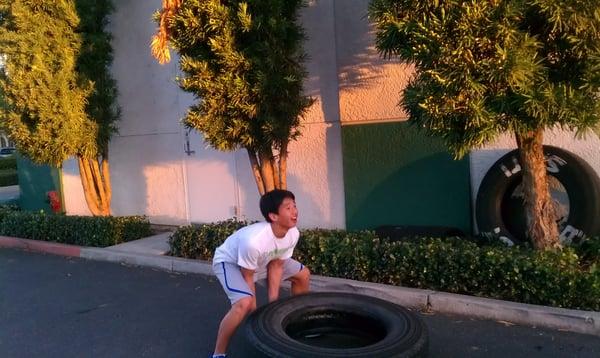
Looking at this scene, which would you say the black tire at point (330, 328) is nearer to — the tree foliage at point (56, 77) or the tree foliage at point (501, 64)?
→ the tree foliage at point (501, 64)

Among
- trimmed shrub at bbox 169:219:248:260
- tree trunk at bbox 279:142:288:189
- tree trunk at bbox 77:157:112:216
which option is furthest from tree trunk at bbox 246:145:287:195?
tree trunk at bbox 77:157:112:216

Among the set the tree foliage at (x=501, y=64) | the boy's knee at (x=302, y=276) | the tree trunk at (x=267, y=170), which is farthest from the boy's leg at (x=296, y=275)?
the tree trunk at (x=267, y=170)

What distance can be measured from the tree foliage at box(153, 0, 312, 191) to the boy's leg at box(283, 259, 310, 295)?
8.27 feet

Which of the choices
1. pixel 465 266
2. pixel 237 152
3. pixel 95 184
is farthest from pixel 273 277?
pixel 95 184

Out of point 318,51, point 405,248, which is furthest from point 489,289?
point 318,51

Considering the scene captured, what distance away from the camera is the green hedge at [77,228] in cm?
888

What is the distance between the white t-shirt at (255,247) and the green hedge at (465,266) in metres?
1.78

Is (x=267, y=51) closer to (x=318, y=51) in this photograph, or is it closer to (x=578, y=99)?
(x=318, y=51)

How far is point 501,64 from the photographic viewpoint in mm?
4395

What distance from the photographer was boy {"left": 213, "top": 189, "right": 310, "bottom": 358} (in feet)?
13.1

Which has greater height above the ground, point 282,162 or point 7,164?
point 7,164

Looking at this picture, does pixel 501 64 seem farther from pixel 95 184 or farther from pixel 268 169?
pixel 95 184

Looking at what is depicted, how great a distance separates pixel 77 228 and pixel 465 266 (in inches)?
252

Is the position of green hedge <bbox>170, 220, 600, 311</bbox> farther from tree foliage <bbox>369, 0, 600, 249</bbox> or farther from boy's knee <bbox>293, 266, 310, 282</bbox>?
boy's knee <bbox>293, 266, 310, 282</bbox>
